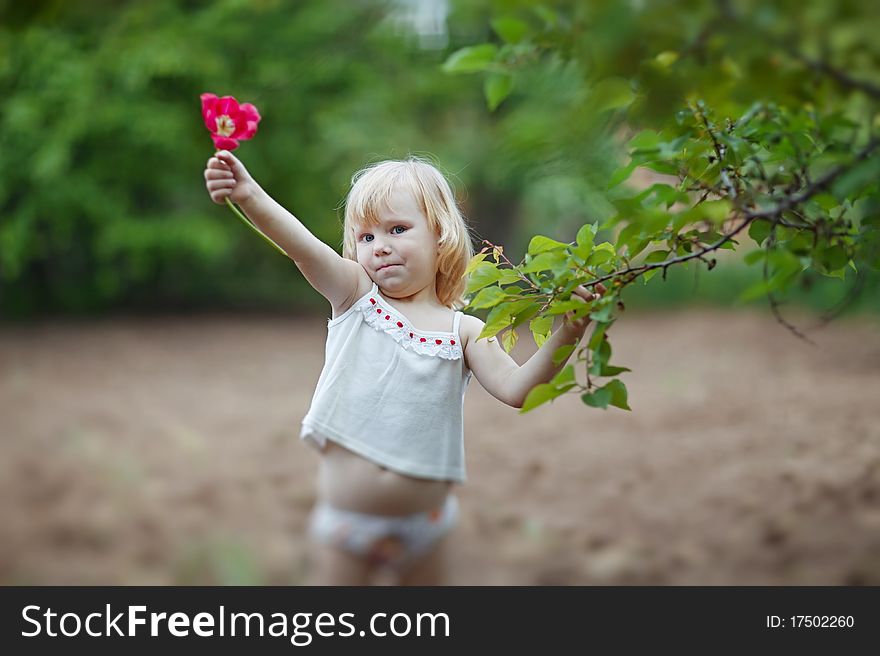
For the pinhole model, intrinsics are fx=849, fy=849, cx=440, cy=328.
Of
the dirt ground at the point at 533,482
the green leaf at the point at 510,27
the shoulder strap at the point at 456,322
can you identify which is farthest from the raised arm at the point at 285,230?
the dirt ground at the point at 533,482

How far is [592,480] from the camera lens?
12.0ft

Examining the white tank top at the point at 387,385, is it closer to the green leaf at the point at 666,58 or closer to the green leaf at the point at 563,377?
the green leaf at the point at 563,377

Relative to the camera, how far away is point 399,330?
1358 mm

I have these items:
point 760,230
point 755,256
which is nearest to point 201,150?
point 760,230

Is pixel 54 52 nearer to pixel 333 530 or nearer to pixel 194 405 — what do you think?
pixel 194 405

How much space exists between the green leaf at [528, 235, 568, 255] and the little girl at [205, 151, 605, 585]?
0.08 metres

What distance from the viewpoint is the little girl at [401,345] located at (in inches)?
53.2

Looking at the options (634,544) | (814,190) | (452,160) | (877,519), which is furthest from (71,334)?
(814,190)

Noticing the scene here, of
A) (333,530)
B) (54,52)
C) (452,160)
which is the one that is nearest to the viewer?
(333,530)

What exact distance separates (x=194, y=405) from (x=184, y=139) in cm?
328

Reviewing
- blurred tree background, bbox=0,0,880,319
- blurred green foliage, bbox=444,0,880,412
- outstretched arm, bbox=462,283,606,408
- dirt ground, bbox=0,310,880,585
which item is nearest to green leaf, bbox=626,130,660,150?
blurred green foliage, bbox=444,0,880,412

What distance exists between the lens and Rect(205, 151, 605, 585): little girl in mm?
1351

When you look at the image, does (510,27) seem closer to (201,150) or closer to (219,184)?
(219,184)

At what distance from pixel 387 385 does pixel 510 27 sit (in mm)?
586
